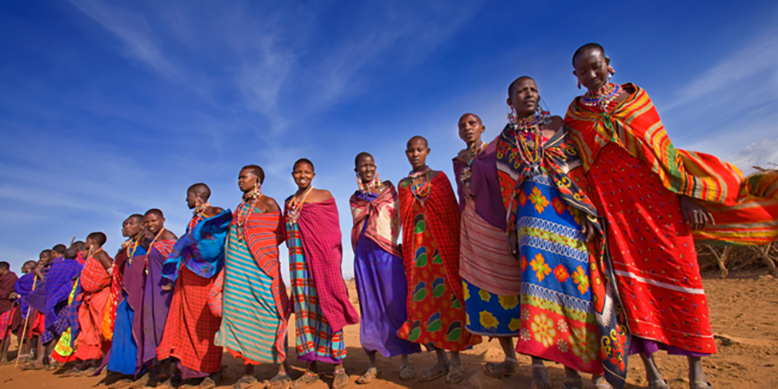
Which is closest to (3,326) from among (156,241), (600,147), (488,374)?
(156,241)

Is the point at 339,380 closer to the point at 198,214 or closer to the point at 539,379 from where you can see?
the point at 539,379

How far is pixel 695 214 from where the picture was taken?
308cm

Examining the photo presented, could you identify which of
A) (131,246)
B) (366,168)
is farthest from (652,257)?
(131,246)

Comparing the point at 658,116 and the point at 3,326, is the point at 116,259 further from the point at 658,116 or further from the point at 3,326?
the point at 658,116

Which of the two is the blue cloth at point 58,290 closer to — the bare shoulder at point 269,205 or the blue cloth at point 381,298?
the bare shoulder at point 269,205

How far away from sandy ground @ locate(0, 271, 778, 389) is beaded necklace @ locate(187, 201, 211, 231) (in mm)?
2325

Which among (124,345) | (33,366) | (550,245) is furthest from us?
(33,366)

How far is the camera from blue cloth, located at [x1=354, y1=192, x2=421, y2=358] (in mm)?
4684

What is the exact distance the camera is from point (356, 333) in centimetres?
909

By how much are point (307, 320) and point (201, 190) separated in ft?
9.67

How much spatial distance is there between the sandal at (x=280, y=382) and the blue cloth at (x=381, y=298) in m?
1.05

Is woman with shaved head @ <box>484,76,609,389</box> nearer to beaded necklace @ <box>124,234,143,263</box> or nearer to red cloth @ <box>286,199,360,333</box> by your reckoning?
red cloth @ <box>286,199,360,333</box>

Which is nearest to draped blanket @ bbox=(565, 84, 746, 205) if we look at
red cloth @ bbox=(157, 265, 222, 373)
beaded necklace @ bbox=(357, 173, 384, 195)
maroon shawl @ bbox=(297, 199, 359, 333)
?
beaded necklace @ bbox=(357, 173, 384, 195)

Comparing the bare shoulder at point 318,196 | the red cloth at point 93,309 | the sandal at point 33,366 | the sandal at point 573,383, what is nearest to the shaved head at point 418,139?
the bare shoulder at point 318,196
